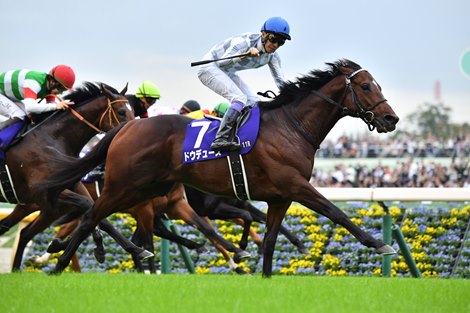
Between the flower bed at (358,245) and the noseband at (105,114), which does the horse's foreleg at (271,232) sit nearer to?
the noseband at (105,114)

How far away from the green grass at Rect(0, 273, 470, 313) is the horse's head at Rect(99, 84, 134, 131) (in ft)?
6.81

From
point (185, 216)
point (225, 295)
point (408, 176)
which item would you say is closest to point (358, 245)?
point (185, 216)

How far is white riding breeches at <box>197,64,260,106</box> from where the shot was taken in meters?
7.14

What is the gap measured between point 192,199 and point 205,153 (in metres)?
2.86

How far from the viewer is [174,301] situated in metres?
5.16

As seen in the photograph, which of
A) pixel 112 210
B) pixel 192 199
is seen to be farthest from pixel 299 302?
pixel 192 199

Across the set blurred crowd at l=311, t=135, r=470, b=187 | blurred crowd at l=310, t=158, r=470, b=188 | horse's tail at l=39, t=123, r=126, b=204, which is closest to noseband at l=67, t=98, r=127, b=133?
horse's tail at l=39, t=123, r=126, b=204

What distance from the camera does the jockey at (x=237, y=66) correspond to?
6844mm

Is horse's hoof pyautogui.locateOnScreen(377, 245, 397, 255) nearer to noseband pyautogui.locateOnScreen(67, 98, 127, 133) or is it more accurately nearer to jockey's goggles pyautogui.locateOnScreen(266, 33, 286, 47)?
jockey's goggles pyautogui.locateOnScreen(266, 33, 286, 47)

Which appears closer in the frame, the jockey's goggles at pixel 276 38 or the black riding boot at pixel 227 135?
the black riding boot at pixel 227 135

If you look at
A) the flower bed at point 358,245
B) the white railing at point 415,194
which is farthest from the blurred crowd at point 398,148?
the white railing at point 415,194

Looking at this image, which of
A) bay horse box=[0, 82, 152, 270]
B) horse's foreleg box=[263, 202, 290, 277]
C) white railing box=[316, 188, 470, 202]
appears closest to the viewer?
horse's foreleg box=[263, 202, 290, 277]

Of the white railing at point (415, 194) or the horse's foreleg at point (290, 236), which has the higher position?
the white railing at point (415, 194)

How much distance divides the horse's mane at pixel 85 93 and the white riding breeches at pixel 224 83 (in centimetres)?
140
